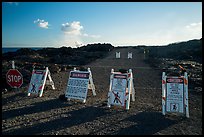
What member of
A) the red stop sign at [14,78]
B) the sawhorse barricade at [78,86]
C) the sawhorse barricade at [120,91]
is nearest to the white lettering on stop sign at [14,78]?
the red stop sign at [14,78]

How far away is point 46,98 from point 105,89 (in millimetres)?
3640

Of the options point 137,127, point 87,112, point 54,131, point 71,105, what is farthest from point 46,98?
point 137,127

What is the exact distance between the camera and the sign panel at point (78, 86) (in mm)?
9597

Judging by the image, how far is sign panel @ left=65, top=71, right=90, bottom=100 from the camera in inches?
378

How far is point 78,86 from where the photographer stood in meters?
9.83

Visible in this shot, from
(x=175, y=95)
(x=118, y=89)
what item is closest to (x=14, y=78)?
(x=118, y=89)

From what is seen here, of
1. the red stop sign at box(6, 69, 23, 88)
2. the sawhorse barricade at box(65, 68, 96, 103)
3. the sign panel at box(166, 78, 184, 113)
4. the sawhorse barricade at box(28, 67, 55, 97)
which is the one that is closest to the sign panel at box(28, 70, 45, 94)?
the sawhorse barricade at box(28, 67, 55, 97)

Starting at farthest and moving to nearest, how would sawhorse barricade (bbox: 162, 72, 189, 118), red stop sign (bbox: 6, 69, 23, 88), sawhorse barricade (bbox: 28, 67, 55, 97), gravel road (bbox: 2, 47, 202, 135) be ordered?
sawhorse barricade (bbox: 28, 67, 55, 97)
red stop sign (bbox: 6, 69, 23, 88)
sawhorse barricade (bbox: 162, 72, 189, 118)
gravel road (bbox: 2, 47, 202, 135)

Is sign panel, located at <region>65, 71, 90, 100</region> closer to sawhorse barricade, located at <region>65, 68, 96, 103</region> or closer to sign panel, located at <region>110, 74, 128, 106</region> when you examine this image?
sawhorse barricade, located at <region>65, 68, 96, 103</region>

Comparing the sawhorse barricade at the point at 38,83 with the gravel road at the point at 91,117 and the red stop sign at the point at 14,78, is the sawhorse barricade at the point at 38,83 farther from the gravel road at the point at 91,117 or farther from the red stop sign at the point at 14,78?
the red stop sign at the point at 14,78

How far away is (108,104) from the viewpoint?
8750mm

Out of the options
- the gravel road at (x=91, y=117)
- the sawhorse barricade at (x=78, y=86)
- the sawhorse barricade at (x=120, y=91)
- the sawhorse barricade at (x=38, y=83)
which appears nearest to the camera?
the gravel road at (x=91, y=117)

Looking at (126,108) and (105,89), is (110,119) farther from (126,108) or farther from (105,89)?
(105,89)

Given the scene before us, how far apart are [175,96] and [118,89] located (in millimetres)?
2225
